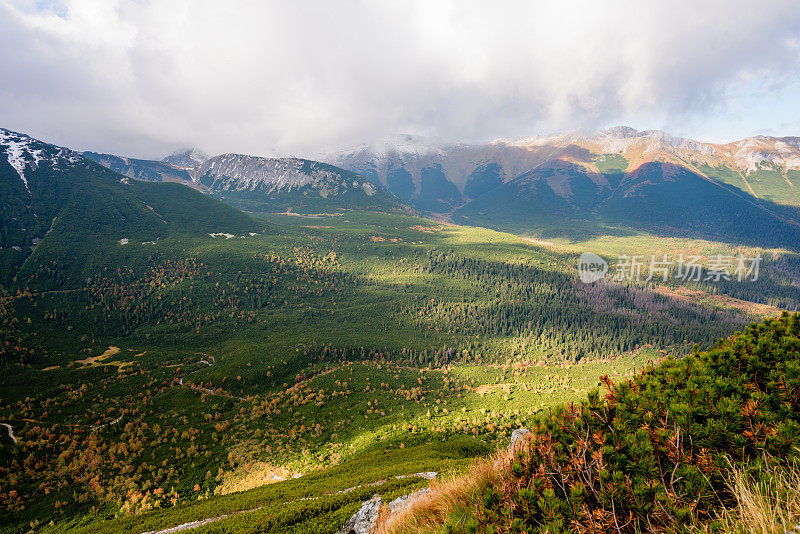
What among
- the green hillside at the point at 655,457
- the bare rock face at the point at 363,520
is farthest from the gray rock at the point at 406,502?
the green hillside at the point at 655,457

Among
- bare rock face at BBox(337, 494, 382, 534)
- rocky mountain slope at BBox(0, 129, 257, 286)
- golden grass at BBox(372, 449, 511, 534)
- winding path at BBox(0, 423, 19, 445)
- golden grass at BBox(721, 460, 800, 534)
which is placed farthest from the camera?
rocky mountain slope at BBox(0, 129, 257, 286)

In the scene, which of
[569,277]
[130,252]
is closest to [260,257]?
[130,252]

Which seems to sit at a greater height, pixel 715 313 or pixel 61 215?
pixel 61 215

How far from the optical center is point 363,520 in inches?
385

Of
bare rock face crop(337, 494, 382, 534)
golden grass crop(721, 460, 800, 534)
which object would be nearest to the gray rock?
bare rock face crop(337, 494, 382, 534)

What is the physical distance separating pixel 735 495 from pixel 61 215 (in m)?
252

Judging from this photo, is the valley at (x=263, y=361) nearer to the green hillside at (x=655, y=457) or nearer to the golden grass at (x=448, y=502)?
the green hillside at (x=655, y=457)

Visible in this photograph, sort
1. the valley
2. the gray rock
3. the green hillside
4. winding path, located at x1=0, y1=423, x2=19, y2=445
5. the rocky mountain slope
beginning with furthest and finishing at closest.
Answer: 1. the rocky mountain slope
2. winding path, located at x1=0, y1=423, x2=19, y2=445
3. the valley
4. the gray rock
5. the green hillside

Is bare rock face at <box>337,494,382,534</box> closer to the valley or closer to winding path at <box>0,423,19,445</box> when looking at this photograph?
the valley

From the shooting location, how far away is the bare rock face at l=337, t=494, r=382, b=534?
928 centimetres

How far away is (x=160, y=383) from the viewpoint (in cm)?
7512

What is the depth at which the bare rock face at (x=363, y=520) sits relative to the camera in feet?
30.5

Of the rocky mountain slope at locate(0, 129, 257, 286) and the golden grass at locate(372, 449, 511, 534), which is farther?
the rocky mountain slope at locate(0, 129, 257, 286)

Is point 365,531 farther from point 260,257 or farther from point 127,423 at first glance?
point 260,257
